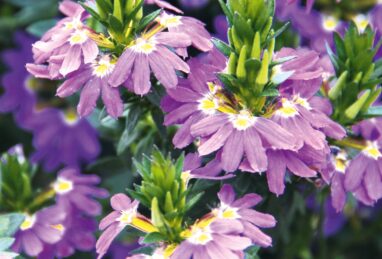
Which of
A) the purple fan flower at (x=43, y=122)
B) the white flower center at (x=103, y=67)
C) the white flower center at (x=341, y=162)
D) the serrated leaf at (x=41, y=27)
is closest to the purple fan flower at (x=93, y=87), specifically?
the white flower center at (x=103, y=67)

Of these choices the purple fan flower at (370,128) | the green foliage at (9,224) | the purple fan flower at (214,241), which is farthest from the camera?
the purple fan flower at (370,128)

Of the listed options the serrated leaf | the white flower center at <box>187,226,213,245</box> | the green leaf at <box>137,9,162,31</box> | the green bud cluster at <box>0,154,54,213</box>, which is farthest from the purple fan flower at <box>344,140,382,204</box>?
the serrated leaf

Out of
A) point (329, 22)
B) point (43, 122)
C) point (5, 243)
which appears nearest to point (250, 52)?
point (5, 243)

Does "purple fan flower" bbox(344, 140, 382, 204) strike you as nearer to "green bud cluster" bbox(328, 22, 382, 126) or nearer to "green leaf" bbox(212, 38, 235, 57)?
"green bud cluster" bbox(328, 22, 382, 126)

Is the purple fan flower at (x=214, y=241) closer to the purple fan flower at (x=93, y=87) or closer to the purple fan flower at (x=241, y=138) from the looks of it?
the purple fan flower at (x=241, y=138)

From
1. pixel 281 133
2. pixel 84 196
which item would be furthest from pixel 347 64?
pixel 84 196

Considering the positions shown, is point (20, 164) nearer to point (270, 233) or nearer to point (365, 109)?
point (270, 233)
